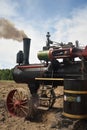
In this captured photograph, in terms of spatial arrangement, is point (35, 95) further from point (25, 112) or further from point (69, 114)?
point (69, 114)

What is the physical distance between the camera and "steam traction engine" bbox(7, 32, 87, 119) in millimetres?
10031

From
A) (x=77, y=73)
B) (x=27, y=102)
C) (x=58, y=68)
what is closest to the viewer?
(x=77, y=73)

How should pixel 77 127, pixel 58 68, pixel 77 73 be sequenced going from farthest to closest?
1. pixel 58 68
2. pixel 77 73
3. pixel 77 127

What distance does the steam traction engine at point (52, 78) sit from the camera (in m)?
10.0

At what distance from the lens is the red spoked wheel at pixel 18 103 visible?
1299 centimetres

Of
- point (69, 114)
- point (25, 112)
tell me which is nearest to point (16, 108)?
point (25, 112)

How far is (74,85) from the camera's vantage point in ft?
33.1

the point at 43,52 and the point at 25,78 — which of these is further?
the point at 25,78

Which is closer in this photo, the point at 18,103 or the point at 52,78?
the point at 52,78

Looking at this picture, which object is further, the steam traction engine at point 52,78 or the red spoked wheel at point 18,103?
the red spoked wheel at point 18,103

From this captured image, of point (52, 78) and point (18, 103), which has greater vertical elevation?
point (52, 78)

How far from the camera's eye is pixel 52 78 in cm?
1170

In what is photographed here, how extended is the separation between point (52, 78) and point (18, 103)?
234 cm

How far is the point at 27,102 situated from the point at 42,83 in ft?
3.30
